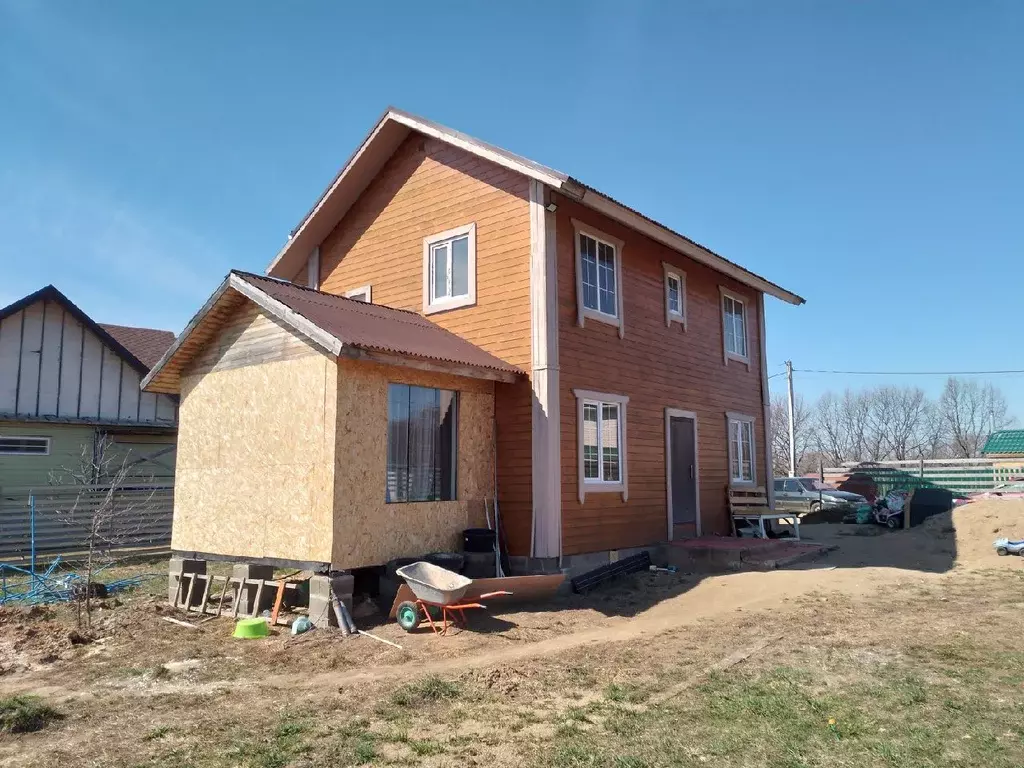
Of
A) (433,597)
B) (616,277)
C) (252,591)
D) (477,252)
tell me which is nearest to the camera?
(433,597)

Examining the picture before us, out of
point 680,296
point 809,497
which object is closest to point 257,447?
point 680,296

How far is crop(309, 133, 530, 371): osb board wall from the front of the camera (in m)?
13.0

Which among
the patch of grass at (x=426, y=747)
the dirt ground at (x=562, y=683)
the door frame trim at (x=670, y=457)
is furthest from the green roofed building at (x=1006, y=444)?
the patch of grass at (x=426, y=747)

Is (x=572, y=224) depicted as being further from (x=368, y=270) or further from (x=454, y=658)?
(x=454, y=658)

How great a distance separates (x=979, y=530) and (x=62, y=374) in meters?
24.7

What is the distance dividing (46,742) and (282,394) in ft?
18.7

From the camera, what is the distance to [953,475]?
101 feet

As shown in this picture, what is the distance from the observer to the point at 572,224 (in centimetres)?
1332

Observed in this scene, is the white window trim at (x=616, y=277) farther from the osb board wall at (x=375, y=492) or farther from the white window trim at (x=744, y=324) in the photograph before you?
the white window trim at (x=744, y=324)

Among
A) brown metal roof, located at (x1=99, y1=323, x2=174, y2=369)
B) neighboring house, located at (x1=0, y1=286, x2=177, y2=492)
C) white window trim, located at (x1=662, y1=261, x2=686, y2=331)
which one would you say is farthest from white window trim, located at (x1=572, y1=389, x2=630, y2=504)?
brown metal roof, located at (x1=99, y1=323, x2=174, y2=369)

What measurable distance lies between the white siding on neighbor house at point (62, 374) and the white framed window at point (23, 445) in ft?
2.20

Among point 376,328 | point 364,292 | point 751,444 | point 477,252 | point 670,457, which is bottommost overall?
point 670,457

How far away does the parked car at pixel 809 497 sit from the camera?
28.9 meters

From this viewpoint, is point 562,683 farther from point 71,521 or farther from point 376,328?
point 71,521
